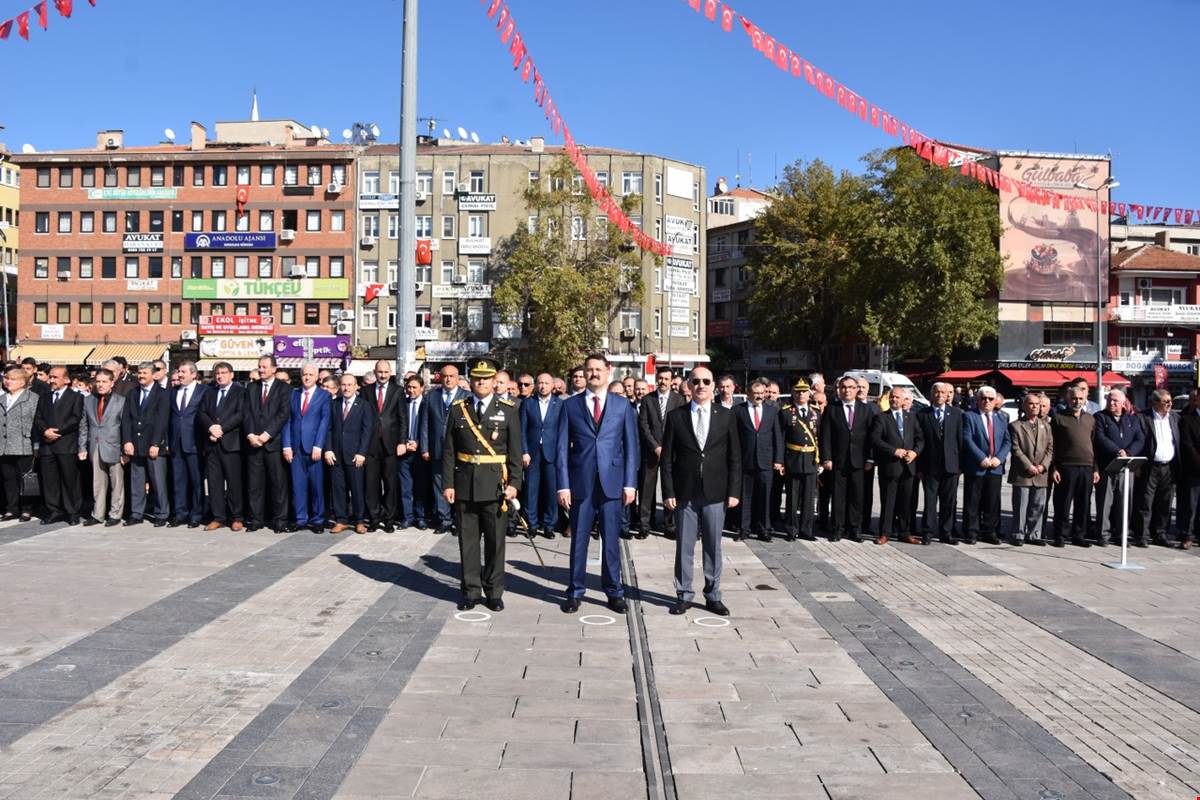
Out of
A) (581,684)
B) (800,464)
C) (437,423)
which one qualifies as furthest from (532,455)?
(581,684)

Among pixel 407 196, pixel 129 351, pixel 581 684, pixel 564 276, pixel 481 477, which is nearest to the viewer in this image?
pixel 581 684

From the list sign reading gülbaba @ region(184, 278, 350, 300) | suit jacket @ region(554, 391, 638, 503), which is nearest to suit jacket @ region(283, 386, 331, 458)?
suit jacket @ region(554, 391, 638, 503)

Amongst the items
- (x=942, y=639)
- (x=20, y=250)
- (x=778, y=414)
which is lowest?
(x=942, y=639)

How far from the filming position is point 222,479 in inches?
488

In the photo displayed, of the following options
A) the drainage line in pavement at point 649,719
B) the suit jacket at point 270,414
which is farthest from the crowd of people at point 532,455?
the drainage line in pavement at point 649,719

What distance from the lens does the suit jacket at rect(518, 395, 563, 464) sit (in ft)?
40.7

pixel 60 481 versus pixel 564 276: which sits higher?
pixel 564 276

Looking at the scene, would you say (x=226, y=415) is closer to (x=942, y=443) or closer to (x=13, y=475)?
(x=13, y=475)

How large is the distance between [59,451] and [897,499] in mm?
10011

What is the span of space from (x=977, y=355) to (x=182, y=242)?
44.5 meters

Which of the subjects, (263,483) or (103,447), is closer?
(263,483)

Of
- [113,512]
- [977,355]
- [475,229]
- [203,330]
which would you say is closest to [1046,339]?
[977,355]

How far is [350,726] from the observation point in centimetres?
543

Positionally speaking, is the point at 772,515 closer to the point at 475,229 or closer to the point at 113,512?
the point at 113,512
